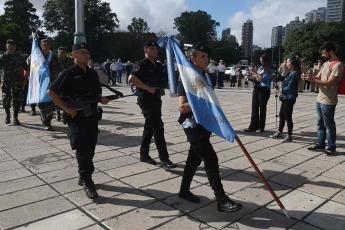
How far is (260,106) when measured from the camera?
24.3 feet

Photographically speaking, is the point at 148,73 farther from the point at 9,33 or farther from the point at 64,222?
the point at 9,33

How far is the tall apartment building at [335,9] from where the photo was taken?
14793 cm

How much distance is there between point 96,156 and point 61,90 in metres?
2.00

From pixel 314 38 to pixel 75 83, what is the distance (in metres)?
53.3

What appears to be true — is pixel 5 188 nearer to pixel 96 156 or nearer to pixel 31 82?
pixel 96 156

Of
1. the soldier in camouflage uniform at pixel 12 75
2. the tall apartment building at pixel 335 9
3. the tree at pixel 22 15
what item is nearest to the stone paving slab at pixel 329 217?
the soldier in camouflage uniform at pixel 12 75

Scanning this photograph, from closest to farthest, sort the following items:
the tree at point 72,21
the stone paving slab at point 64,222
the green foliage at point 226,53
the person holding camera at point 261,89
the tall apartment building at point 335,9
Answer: the stone paving slab at point 64,222
the person holding camera at point 261,89
the tree at point 72,21
the green foliage at point 226,53
the tall apartment building at point 335,9

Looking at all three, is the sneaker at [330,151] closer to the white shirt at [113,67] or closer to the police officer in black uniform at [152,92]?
the police officer in black uniform at [152,92]

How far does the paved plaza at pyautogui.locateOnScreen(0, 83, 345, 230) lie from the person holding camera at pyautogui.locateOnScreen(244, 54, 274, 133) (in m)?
0.69

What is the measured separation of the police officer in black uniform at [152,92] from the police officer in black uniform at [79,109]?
1025mm

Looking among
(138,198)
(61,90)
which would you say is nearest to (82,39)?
(61,90)

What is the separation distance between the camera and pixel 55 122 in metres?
8.27

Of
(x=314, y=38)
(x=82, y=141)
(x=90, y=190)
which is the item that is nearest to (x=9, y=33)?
(x=314, y=38)

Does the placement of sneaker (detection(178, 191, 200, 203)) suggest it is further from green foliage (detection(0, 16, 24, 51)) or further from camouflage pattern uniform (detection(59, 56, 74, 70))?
green foliage (detection(0, 16, 24, 51))
